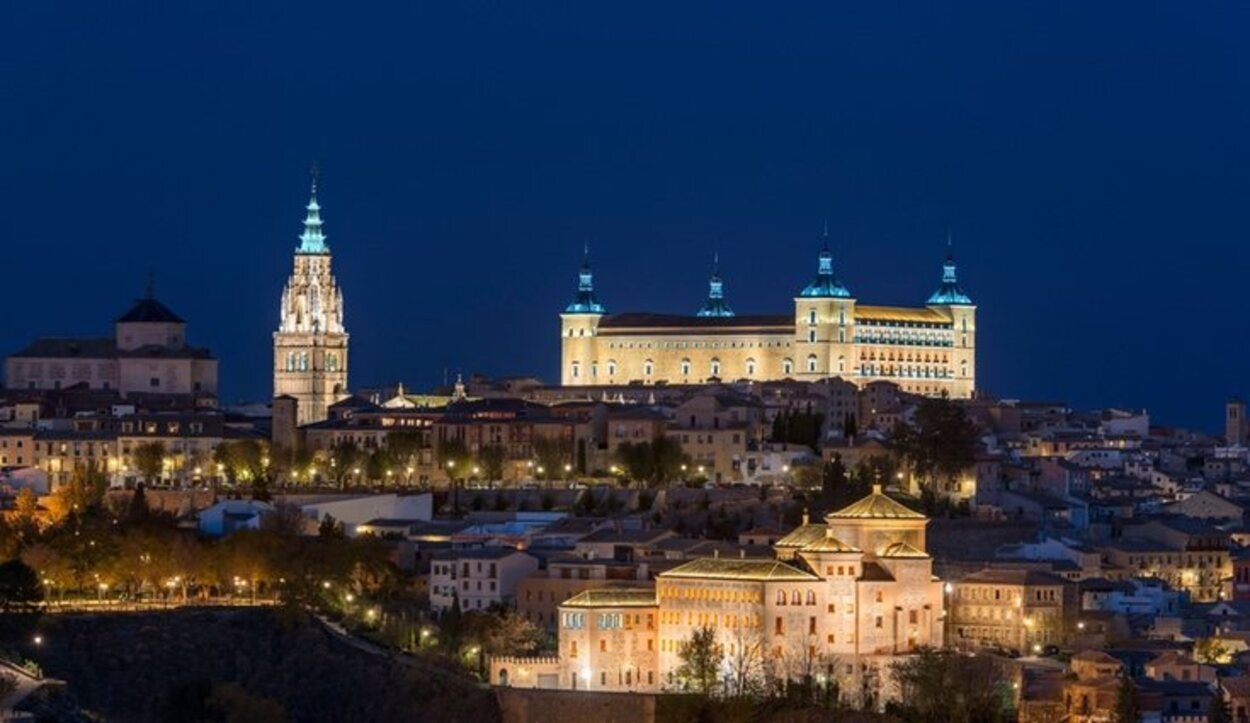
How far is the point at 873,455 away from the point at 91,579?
752 inches

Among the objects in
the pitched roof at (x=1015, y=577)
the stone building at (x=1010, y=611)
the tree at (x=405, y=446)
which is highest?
the tree at (x=405, y=446)

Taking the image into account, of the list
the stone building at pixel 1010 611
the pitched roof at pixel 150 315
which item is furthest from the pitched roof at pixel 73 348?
the stone building at pixel 1010 611

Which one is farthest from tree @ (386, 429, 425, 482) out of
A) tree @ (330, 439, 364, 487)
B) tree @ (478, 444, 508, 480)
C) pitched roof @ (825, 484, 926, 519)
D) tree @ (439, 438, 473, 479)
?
pitched roof @ (825, 484, 926, 519)

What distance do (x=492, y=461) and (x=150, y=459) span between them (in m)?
7.66

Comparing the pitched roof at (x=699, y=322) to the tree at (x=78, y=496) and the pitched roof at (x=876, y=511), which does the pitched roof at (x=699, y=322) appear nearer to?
the tree at (x=78, y=496)

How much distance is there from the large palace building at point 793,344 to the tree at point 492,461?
23078 mm

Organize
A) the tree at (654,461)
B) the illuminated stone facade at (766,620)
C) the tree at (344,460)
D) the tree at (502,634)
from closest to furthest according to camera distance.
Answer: the illuminated stone facade at (766,620) → the tree at (502,634) → the tree at (654,461) → the tree at (344,460)

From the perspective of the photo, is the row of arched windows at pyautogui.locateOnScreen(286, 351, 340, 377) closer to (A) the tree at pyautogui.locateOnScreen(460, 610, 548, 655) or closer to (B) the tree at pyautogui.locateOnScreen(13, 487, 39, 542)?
(B) the tree at pyautogui.locateOnScreen(13, 487, 39, 542)

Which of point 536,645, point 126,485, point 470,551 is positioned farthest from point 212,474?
point 536,645

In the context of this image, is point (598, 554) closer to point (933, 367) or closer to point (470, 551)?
point (470, 551)

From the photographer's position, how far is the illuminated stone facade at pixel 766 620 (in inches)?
2197

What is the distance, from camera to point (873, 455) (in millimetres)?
75625

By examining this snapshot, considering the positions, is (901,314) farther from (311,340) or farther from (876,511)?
(876,511)

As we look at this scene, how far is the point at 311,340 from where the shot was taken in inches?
3750
